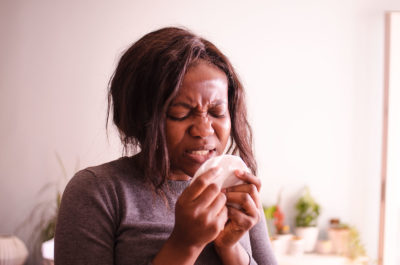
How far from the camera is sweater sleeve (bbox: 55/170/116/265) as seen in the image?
66 cm

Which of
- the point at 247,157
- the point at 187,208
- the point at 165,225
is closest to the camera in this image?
the point at 187,208

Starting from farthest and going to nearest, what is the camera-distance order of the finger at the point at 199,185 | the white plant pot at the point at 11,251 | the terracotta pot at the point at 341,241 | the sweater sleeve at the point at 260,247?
1. the terracotta pot at the point at 341,241
2. the white plant pot at the point at 11,251
3. the sweater sleeve at the point at 260,247
4. the finger at the point at 199,185

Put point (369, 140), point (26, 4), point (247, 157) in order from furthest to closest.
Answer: point (369, 140)
point (26, 4)
point (247, 157)

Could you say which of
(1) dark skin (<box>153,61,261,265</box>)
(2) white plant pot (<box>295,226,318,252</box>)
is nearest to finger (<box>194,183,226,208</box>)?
(1) dark skin (<box>153,61,261,265</box>)

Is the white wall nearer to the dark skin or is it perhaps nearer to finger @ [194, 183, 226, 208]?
the dark skin

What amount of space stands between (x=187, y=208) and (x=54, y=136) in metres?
2.10

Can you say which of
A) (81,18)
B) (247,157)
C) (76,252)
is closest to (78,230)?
(76,252)

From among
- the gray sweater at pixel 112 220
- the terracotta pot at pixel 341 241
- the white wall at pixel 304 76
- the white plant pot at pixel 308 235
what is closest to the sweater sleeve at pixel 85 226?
the gray sweater at pixel 112 220

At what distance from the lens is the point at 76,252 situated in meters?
0.65

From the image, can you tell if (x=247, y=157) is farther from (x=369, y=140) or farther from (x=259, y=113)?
(x=369, y=140)

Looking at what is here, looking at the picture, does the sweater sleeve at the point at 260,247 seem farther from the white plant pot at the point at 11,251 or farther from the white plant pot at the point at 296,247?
the white plant pot at the point at 11,251

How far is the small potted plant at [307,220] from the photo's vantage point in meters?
2.53

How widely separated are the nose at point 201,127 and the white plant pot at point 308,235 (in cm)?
202

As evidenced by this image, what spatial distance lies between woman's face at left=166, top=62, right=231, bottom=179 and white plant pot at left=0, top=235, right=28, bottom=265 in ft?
6.23
